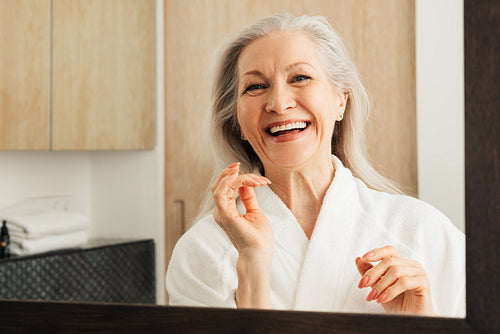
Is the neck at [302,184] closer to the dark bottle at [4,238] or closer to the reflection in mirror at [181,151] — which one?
the reflection in mirror at [181,151]

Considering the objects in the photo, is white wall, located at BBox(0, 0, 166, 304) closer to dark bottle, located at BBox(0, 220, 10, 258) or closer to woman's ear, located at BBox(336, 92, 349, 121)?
dark bottle, located at BBox(0, 220, 10, 258)

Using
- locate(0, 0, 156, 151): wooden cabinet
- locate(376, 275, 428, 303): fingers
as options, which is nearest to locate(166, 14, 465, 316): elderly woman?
locate(376, 275, 428, 303): fingers

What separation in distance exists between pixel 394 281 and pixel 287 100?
0.19 metres

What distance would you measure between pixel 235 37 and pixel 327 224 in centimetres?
20

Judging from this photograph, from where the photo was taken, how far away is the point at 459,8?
0.38 metres

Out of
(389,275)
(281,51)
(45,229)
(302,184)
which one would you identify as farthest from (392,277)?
(45,229)

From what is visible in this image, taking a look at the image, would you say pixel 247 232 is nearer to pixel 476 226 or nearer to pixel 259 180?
pixel 259 180

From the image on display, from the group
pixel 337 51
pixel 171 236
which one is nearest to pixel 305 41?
pixel 337 51

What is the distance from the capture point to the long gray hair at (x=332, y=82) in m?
0.42

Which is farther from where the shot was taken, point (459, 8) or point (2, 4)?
point (2, 4)

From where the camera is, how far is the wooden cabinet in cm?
48

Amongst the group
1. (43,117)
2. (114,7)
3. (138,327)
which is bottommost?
(138,327)

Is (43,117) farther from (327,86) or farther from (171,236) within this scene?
(327,86)

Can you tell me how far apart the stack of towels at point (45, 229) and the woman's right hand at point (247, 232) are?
0.16 metres
